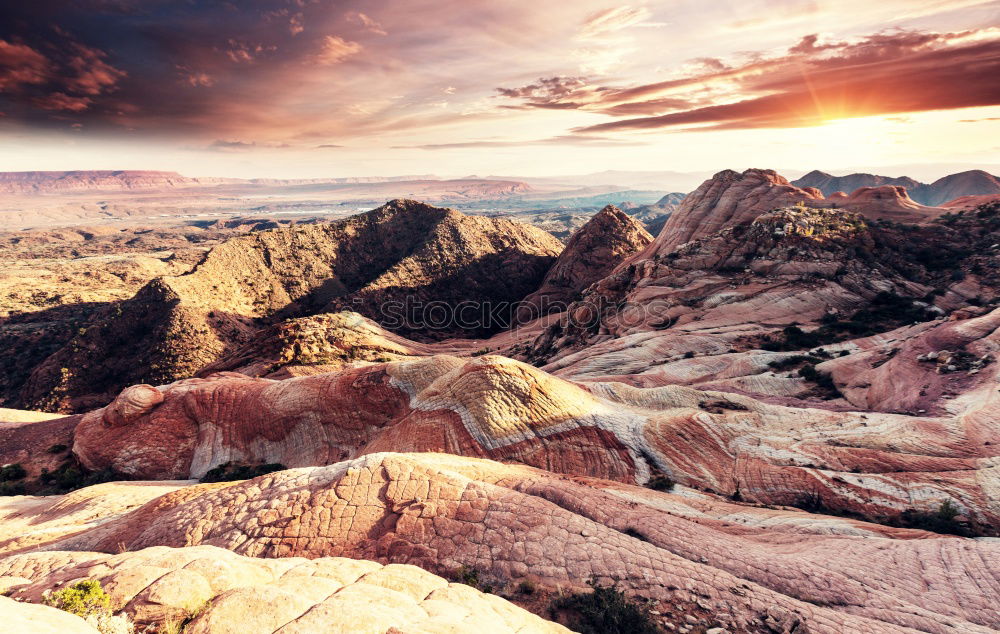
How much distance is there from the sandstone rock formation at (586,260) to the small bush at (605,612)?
89.0 meters

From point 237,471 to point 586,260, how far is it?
302 ft

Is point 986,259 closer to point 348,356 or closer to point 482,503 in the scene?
point 482,503

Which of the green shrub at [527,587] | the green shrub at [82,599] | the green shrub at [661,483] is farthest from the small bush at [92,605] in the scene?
the green shrub at [661,483]

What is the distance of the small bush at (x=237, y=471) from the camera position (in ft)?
89.1

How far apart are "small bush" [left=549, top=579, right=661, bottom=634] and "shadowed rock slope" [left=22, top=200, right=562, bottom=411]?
2804 inches

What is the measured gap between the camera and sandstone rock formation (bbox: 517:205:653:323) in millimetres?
101688

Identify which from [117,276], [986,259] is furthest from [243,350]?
[117,276]

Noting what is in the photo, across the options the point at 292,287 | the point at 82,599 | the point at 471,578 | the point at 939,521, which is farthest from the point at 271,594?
the point at 292,287

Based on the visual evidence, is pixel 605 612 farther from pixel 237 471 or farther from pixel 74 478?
pixel 74 478

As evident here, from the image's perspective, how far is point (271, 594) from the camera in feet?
25.8

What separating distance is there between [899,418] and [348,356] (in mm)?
59437

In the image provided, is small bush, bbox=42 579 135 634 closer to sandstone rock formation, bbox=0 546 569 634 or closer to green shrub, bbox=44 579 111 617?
green shrub, bbox=44 579 111 617

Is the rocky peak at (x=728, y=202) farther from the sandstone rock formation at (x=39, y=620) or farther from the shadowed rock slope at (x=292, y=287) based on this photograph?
the sandstone rock formation at (x=39, y=620)

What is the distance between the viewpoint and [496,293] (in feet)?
359
